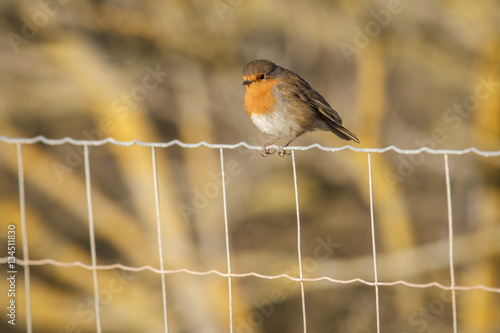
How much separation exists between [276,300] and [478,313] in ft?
7.29

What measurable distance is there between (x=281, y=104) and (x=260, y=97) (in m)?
0.12

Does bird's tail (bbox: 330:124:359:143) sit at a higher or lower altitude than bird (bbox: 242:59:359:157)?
lower

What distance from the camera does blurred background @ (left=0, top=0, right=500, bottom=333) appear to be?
7.55 meters

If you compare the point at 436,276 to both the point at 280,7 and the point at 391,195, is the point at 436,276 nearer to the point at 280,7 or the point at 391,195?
the point at 391,195

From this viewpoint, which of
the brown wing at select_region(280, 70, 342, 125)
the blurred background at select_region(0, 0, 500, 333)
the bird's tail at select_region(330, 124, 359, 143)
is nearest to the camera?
the bird's tail at select_region(330, 124, 359, 143)

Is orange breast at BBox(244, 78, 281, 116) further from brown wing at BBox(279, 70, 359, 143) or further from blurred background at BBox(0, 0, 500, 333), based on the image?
blurred background at BBox(0, 0, 500, 333)

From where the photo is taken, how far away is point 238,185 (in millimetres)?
8508

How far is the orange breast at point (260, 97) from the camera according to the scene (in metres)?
4.31

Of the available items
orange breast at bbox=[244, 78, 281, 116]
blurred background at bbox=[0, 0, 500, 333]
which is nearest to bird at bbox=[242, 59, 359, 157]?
orange breast at bbox=[244, 78, 281, 116]

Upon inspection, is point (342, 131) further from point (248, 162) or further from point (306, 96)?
point (248, 162)

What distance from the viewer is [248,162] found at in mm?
8516

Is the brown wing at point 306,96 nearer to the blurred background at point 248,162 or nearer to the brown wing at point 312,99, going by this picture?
the brown wing at point 312,99

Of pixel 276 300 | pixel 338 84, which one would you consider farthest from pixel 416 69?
pixel 276 300

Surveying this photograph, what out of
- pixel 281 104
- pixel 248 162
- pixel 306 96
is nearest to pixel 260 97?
pixel 281 104
